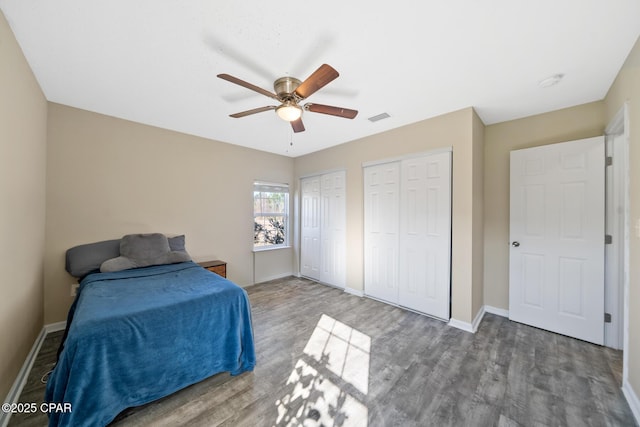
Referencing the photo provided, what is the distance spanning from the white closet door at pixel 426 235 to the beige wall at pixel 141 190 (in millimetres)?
2651

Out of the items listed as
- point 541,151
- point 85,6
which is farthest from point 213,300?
point 541,151

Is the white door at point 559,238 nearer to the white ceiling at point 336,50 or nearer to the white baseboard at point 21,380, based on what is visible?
the white ceiling at point 336,50

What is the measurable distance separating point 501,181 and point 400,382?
281cm

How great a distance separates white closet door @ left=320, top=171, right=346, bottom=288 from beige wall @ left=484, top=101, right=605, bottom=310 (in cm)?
210

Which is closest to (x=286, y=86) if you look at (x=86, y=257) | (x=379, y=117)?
(x=379, y=117)

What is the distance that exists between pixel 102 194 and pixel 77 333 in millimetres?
2285

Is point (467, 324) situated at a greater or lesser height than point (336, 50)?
lesser

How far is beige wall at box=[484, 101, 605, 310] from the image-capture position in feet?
9.55

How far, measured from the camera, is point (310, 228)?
4.83 m

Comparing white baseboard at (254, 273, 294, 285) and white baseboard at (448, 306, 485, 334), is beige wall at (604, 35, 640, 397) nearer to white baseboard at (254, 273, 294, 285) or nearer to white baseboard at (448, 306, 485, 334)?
white baseboard at (448, 306, 485, 334)

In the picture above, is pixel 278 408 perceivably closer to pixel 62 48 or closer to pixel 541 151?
pixel 62 48

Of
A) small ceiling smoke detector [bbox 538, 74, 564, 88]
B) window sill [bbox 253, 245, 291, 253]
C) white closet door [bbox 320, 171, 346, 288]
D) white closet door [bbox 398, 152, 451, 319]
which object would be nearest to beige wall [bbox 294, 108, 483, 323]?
white closet door [bbox 398, 152, 451, 319]

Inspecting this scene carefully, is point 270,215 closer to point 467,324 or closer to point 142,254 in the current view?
point 142,254

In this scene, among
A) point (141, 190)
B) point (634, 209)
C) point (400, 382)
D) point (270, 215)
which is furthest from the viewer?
point (270, 215)
